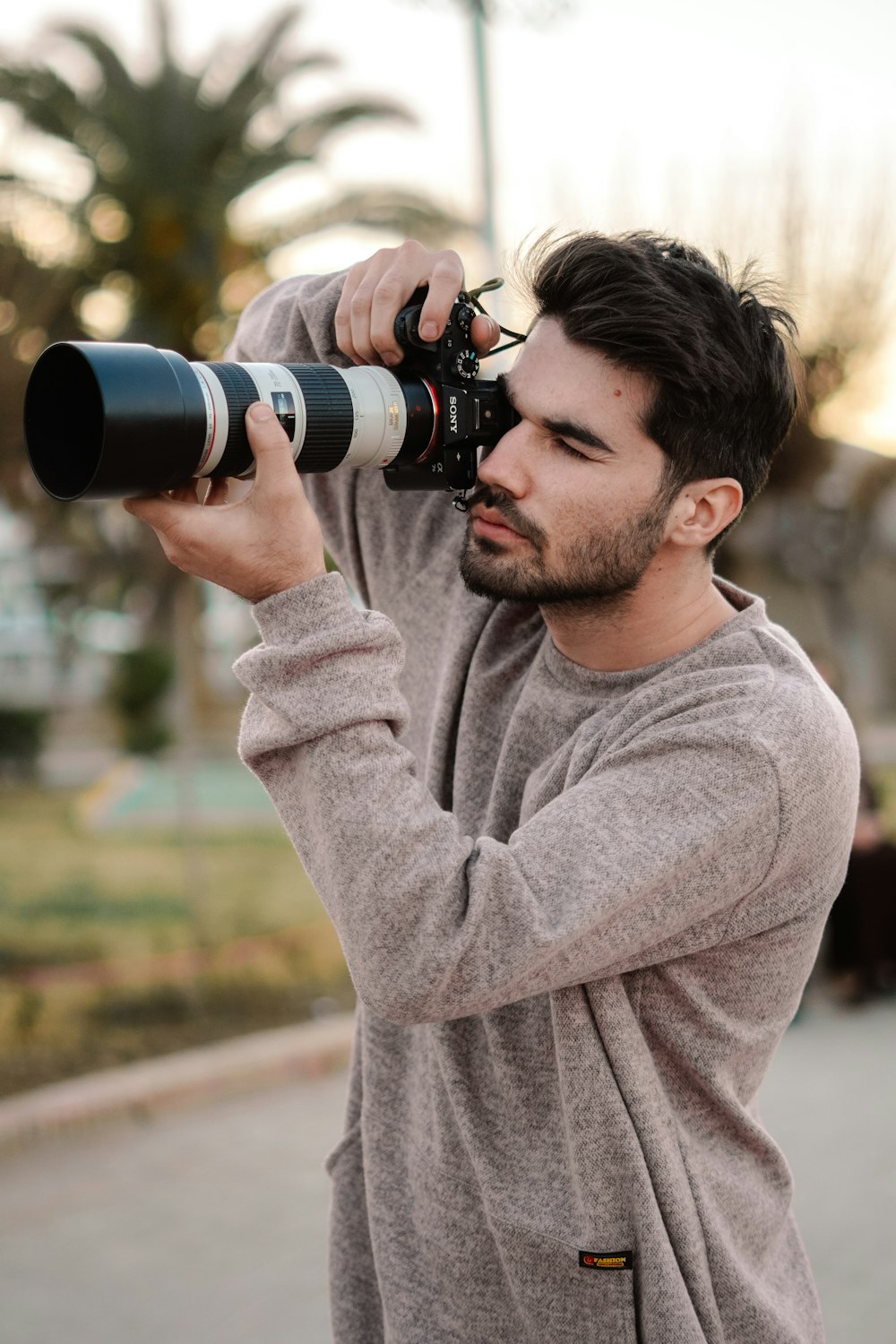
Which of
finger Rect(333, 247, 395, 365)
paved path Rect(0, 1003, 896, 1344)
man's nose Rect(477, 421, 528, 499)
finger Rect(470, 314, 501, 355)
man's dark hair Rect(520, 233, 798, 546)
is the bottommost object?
paved path Rect(0, 1003, 896, 1344)

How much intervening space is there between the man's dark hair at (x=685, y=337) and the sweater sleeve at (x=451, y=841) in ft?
1.54

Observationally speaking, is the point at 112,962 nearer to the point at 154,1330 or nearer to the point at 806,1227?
the point at 154,1330

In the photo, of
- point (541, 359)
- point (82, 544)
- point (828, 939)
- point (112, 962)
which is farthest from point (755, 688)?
point (82, 544)

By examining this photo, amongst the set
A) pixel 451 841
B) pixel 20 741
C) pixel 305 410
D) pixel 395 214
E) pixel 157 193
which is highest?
pixel 395 214

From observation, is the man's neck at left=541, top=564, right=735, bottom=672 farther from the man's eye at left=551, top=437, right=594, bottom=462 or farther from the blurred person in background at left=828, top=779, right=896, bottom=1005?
the blurred person in background at left=828, top=779, right=896, bottom=1005

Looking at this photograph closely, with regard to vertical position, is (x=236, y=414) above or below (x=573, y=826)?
above

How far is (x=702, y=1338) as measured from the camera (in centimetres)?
163

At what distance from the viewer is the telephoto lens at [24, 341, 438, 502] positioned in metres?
1.50

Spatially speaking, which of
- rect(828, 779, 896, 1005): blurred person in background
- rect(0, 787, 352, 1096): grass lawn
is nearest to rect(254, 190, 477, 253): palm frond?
rect(0, 787, 352, 1096): grass lawn

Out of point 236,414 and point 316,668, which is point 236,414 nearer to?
point 236,414

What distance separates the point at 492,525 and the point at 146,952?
6246 mm

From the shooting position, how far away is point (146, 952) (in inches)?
297

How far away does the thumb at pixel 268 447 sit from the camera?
156cm

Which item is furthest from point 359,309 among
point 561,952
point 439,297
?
point 561,952
